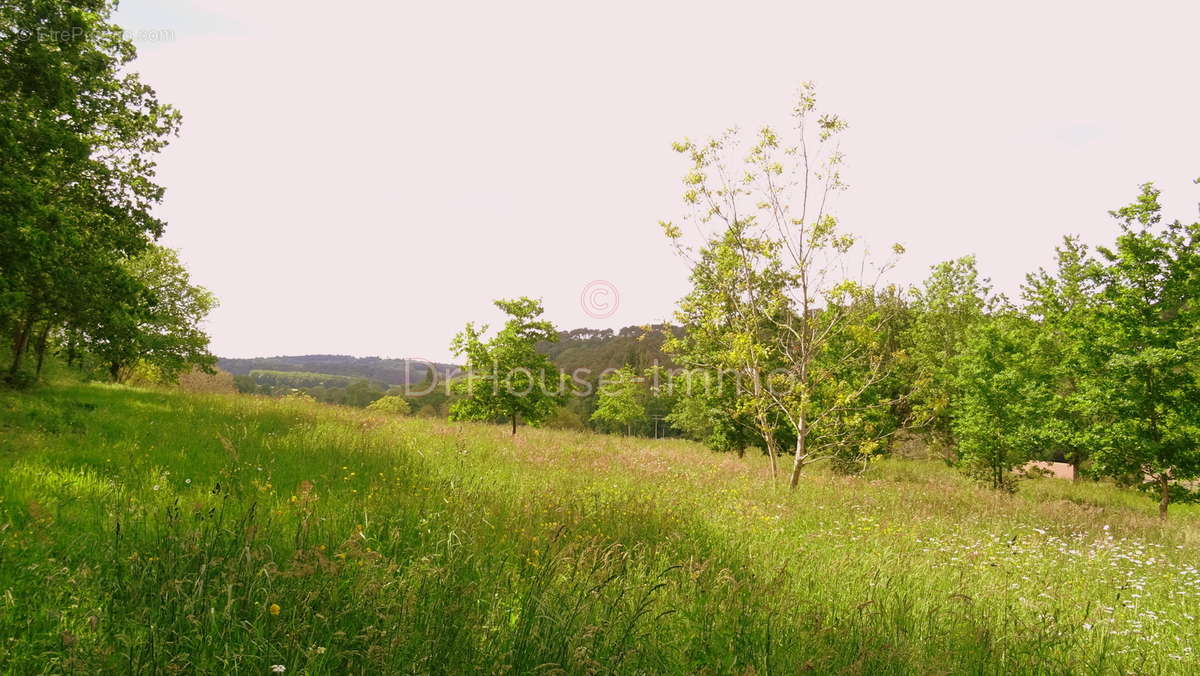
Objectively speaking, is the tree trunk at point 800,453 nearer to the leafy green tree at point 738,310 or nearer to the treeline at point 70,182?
the leafy green tree at point 738,310

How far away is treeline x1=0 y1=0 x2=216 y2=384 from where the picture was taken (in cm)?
1011

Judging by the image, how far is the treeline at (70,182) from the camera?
33.2 feet

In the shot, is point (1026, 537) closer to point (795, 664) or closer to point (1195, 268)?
point (795, 664)

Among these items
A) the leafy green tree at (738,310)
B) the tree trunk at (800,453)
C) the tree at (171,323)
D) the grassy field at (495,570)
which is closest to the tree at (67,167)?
the grassy field at (495,570)

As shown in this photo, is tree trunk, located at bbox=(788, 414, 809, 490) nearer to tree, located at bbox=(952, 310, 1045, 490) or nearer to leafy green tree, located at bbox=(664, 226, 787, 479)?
leafy green tree, located at bbox=(664, 226, 787, 479)

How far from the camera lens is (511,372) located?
23.8 meters

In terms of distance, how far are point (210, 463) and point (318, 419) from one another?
582 cm

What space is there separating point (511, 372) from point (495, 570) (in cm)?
1985

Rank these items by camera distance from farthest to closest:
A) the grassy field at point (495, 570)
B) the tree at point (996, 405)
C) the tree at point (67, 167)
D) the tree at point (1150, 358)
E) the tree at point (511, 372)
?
1. the tree at point (511, 372)
2. the tree at point (996, 405)
3. the tree at point (1150, 358)
4. the tree at point (67, 167)
5. the grassy field at point (495, 570)

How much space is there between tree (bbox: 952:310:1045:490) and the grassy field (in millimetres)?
7659

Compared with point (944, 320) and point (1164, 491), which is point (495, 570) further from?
point (944, 320)

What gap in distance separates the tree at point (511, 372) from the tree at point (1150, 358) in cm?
1924

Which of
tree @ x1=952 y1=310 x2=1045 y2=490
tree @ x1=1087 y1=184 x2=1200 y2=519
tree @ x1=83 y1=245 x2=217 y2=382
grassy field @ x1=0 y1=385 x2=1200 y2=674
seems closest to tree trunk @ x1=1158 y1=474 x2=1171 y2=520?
tree @ x1=1087 y1=184 x2=1200 y2=519

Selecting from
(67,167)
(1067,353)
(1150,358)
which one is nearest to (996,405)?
(1067,353)
